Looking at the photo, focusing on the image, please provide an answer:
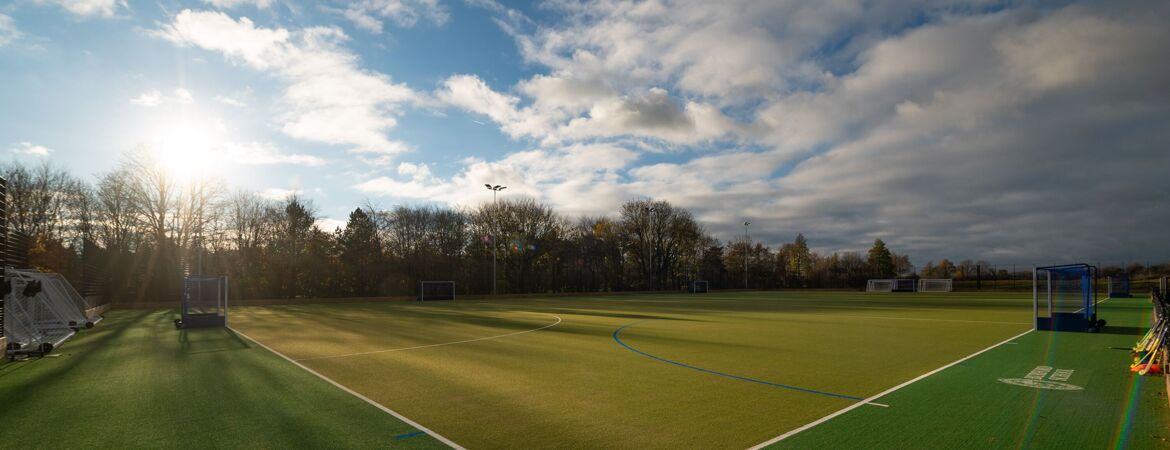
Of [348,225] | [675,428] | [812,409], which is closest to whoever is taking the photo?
[675,428]

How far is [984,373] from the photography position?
9133 millimetres

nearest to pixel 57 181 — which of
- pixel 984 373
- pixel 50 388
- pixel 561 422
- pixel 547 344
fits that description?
pixel 50 388

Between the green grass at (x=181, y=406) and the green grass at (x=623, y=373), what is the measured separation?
64 centimetres

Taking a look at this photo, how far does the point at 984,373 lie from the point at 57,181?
174 ft

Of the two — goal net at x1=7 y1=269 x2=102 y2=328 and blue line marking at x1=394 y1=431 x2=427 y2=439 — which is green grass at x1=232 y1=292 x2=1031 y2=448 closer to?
blue line marking at x1=394 y1=431 x2=427 y2=439

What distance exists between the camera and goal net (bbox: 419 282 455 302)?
43.9 metres

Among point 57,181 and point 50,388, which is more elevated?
point 57,181

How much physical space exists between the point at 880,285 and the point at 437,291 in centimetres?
5840

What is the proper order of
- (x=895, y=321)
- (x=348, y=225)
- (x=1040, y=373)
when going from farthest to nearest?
(x=348, y=225) < (x=895, y=321) < (x=1040, y=373)

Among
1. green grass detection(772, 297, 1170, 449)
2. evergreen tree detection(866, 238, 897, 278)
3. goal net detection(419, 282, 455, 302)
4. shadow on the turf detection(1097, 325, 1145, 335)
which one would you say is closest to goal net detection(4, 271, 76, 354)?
green grass detection(772, 297, 1170, 449)

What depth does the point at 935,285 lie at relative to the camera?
65.4 metres

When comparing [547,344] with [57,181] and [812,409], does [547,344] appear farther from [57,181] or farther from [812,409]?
[57,181]

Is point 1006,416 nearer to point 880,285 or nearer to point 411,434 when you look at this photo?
point 411,434

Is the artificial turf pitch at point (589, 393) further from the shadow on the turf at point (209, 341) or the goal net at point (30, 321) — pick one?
the goal net at point (30, 321)
